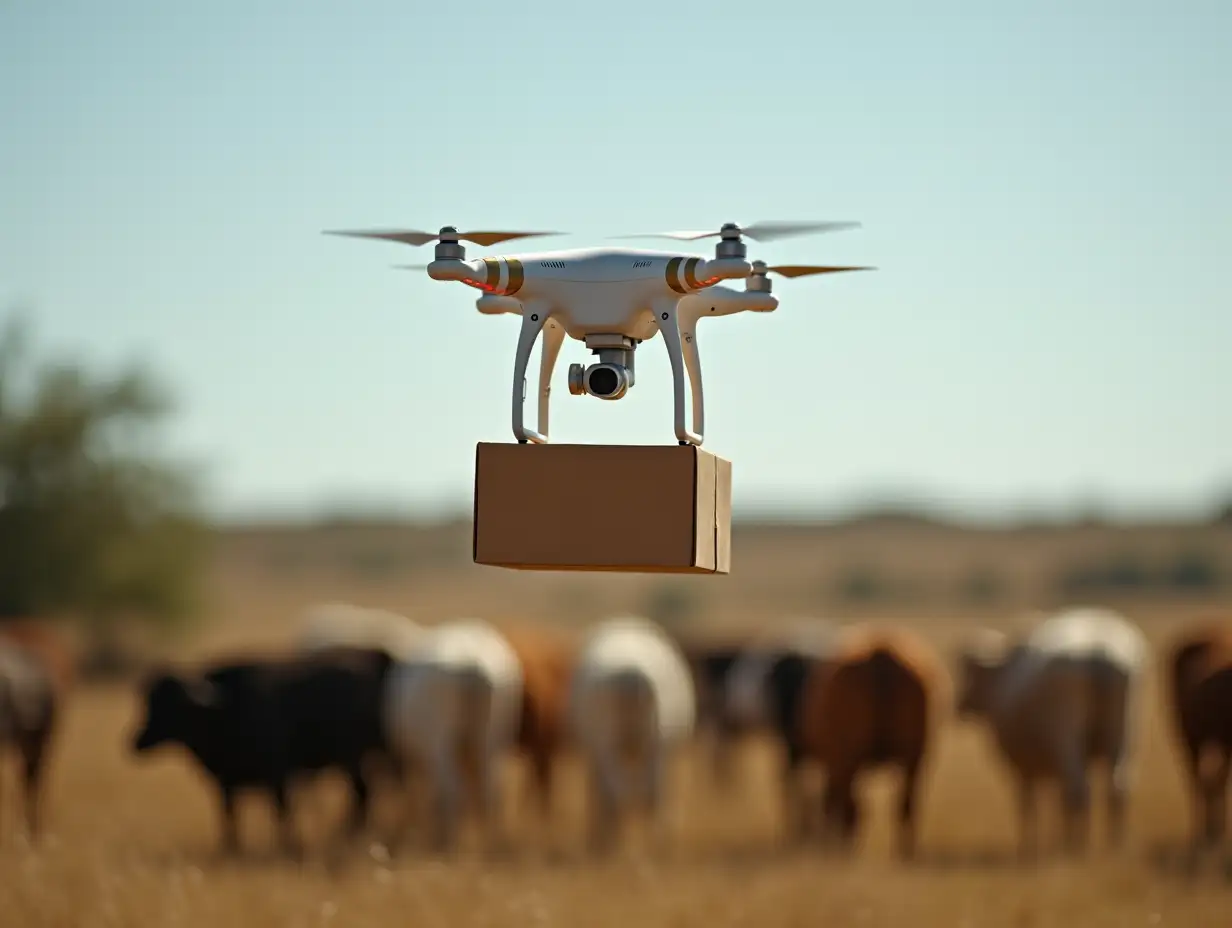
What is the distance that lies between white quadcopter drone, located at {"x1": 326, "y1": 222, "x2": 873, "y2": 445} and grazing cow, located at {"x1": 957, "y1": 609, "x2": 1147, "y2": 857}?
380 inches

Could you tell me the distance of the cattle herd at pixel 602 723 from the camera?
548 inches

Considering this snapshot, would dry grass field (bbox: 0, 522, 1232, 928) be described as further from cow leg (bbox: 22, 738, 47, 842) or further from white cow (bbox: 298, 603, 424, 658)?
white cow (bbox: 298, 603, 424, 658)

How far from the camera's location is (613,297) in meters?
5.10

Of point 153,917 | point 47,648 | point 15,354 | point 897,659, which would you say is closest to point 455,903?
point 153,917

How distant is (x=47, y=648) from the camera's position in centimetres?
1606

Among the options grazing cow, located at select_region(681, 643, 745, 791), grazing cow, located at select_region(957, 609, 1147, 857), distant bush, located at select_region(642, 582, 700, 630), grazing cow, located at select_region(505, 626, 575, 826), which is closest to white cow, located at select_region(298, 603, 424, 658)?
grazing cow, located at select_region(505, 626, 575, 826)

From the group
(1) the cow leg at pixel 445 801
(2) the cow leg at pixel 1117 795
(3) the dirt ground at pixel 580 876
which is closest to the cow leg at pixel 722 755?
(3) the dirt ground at pixel 580 876

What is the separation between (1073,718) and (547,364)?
1018 centimetres

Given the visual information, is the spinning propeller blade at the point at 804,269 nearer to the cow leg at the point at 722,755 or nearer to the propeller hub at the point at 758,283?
the propeller hub at the point at 758,283

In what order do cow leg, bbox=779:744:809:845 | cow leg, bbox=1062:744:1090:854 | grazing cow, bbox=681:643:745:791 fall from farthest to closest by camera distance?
grazing cow, bbox=681:643:745:791, cow leg, bbox=779:744:809:845, cow leg, bbox=1062:744:1090:854

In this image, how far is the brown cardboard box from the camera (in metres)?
4.96

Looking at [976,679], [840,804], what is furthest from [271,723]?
[976,679]

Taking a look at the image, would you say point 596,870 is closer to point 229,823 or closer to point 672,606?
point 229,823

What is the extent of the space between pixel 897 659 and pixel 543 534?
9.18 meters
